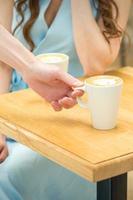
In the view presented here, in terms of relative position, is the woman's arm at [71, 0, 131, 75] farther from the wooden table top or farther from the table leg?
the table leg

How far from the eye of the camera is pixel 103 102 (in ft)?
4.10

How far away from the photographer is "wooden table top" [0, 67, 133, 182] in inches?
44.0

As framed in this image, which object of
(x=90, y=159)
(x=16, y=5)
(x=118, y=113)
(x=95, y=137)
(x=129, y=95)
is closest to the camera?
(x=90, y=159)

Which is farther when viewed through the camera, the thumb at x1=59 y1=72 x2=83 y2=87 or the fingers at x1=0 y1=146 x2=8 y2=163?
the fingers at x1=0 y1=146 x2=8 y2=163

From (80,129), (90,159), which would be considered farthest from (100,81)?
(90,159)

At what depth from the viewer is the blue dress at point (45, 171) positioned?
1.60 m

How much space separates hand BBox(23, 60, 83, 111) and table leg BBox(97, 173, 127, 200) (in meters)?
0.22

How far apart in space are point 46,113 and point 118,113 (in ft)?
0.62

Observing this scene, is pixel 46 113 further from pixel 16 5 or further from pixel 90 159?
pixel 16 5

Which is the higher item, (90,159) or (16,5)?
(16,5)

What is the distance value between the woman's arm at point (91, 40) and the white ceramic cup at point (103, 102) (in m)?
0.46

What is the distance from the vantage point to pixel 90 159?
112cm

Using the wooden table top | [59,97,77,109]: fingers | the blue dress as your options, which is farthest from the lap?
[59,97,77,109]: fingers

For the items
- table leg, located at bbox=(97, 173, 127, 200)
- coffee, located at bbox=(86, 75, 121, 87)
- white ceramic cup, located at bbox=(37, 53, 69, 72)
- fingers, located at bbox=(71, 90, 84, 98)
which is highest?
coffee, located at bbox=(86, 75, 121, 87)
